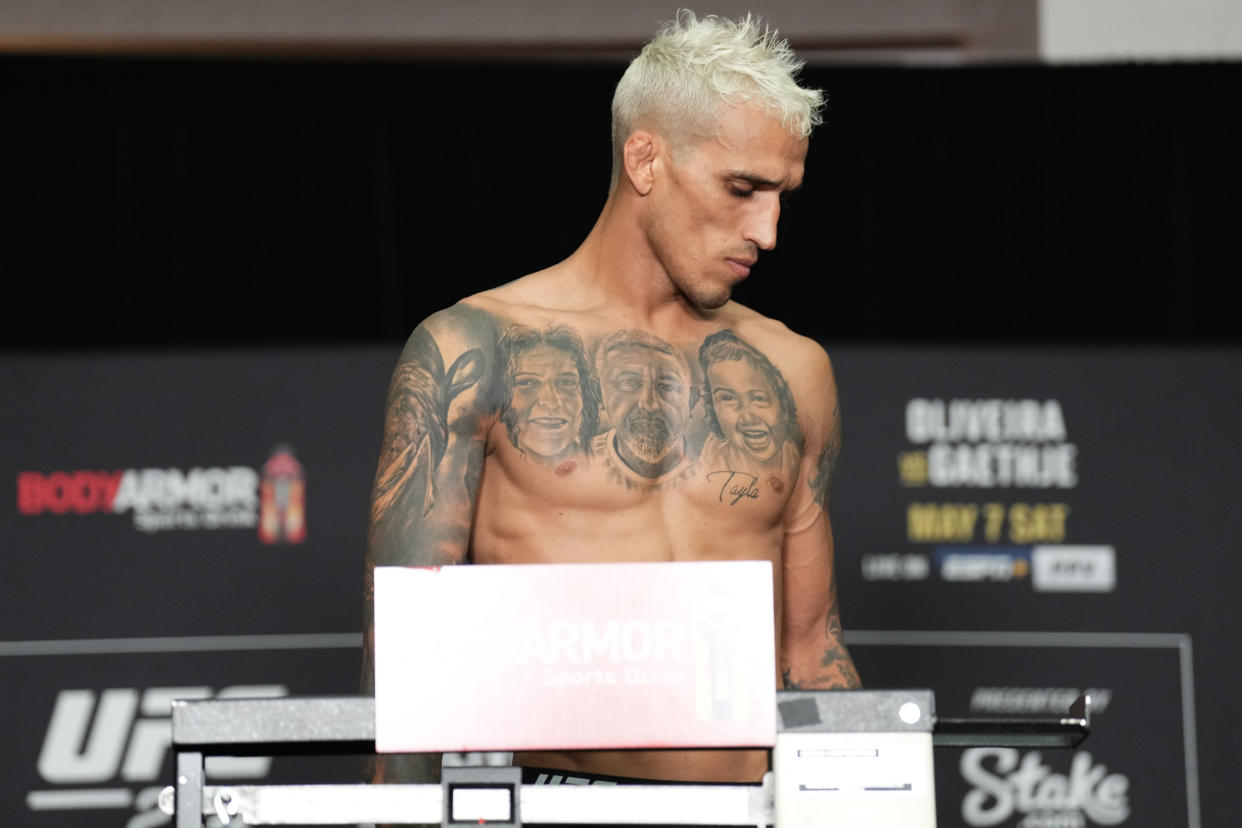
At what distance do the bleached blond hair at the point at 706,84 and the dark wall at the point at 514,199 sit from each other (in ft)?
5.16

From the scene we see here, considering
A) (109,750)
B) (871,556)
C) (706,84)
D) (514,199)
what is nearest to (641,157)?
(706,84)

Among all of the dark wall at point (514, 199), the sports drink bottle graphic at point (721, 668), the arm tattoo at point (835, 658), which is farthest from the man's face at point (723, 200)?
the dark wall at point (514, 199)

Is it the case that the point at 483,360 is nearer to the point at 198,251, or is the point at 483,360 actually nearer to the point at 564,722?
the point at 564,722

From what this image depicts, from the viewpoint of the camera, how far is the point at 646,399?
6.01 ft

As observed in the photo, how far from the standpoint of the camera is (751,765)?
1.81 meters

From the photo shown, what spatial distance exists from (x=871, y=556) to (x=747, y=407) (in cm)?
163

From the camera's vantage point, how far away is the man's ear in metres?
1.84

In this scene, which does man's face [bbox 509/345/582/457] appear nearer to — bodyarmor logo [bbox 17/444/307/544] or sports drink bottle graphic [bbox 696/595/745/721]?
sports drink bottle graphic [bbox 696/595/745/721]

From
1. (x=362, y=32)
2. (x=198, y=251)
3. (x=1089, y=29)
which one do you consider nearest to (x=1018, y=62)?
(x=1089, y=29)

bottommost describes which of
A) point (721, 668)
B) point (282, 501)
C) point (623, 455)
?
point (721, 668)

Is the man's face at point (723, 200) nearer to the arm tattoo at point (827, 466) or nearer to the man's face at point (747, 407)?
the man's face at point (747, 407)

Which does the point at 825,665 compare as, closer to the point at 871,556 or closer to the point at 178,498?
the point at 871,556

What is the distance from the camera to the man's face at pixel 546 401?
5.81 feet

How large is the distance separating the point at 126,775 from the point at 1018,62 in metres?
2.45
